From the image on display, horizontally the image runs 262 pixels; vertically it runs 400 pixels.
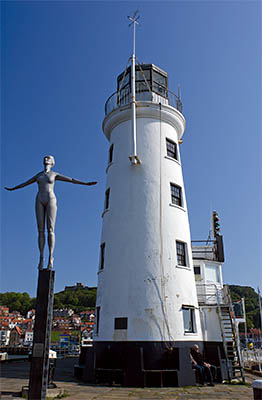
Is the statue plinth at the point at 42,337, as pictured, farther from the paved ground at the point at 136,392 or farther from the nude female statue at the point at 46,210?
the paved ground at the point at 136,392

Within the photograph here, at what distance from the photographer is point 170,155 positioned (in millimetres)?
19234

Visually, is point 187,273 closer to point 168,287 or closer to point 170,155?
point 168,287

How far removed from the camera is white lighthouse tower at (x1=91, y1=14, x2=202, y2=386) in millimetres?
14250

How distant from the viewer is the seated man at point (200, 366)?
1360cm

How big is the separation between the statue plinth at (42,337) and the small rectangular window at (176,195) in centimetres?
1044

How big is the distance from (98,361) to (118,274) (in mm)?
3904

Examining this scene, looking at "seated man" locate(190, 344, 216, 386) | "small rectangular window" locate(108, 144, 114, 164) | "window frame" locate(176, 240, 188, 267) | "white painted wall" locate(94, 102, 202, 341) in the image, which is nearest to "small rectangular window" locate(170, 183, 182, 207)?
"white painted wall" locate(94, 102, 202, 341)

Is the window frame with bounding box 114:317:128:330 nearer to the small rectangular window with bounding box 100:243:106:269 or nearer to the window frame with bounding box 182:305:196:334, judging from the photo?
the window frame with bounding box 182:305:196:334

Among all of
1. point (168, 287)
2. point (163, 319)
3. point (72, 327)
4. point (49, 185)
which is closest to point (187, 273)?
point (168, 287)

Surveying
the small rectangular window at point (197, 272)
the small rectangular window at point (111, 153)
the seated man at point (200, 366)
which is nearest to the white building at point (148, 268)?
the small rectangular window at point (111, 153)

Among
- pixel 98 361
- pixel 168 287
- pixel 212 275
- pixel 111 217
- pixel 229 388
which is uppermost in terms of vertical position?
pixel 111 217

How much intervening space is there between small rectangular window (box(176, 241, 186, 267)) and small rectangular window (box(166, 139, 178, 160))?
5.25m

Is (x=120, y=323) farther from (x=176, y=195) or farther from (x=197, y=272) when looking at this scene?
(x=197, y=272)

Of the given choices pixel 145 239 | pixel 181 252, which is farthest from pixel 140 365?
pixel 181 252
